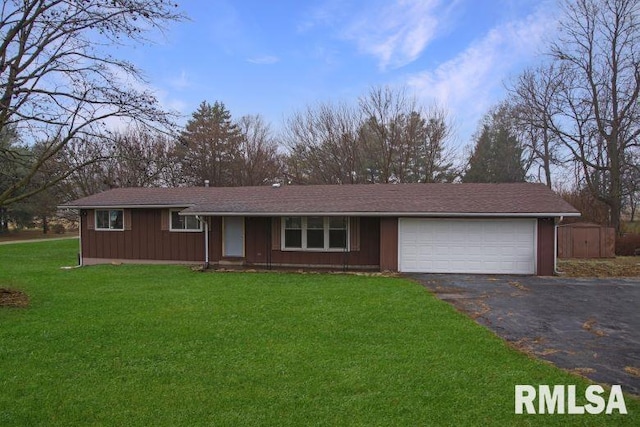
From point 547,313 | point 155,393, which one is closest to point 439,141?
point 547,313

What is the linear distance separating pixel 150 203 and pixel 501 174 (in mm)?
23480

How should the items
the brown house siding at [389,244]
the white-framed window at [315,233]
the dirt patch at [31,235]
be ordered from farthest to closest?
the dirt patch at [31,235], the white-framed window at [315,233], the brown house siding at [389,244]

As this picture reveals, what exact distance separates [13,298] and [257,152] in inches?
993

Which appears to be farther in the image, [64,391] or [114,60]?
[114,60]

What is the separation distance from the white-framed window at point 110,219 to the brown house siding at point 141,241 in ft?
0.61

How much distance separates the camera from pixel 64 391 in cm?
428

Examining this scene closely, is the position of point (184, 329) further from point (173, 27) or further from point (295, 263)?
point (295, 263)

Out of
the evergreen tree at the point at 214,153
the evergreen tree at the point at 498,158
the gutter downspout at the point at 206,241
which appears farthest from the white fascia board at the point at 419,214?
the evergreen tree at the point at 214,153

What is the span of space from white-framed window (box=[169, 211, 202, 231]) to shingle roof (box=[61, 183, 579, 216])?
537 millimetres

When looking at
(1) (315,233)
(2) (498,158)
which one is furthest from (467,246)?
(2) (498,158)

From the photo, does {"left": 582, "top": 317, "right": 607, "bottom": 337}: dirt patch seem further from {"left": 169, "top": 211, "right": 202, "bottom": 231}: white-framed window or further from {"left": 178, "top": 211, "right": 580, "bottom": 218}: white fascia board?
{"left": 169, "top": 211, "right": 202, "bottom": 231}: white-framed window

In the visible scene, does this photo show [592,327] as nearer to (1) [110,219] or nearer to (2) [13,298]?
(2) [13,298]

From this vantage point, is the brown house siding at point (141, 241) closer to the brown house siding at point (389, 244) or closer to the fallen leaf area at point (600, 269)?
the brown house siding at point (389, 244)

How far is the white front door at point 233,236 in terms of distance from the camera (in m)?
15.4
